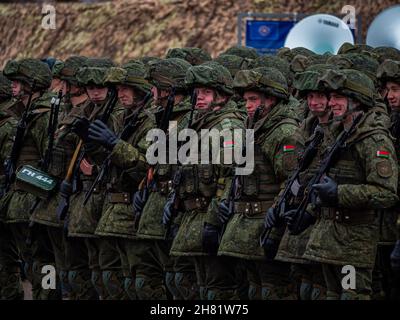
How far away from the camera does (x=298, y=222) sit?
39.5 ft

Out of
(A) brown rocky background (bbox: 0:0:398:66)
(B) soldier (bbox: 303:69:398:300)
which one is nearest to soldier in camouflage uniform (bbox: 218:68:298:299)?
(B) soldier (bbox: 303:69:398:300)

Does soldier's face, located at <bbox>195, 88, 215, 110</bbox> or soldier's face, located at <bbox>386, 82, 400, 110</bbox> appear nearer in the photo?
soldier's face, located at <bbox>386, 82, 400, 110</bbox>

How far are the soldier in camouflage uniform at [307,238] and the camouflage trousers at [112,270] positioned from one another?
2.72 m

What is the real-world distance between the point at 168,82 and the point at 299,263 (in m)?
2.60

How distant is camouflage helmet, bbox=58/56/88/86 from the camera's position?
51.5 feet

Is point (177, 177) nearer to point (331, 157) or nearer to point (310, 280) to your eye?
point (310, 280)

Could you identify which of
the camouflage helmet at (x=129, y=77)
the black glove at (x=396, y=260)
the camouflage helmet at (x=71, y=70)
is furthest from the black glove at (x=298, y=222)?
the camouflage helmet at (x=71, y=70)

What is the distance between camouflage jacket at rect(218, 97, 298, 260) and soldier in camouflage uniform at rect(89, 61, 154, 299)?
152 cm

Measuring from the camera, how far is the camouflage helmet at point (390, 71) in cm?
1296

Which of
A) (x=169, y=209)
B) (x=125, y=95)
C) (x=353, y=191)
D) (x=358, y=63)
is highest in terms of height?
(x=358, y=63)

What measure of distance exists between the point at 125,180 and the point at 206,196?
134 cm

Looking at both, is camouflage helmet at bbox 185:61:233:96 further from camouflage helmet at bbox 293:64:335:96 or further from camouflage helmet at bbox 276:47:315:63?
camouflage helmet at bbox 276:47:315:63

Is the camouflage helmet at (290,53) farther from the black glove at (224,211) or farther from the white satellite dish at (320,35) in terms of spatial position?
the black glove at (224,211)

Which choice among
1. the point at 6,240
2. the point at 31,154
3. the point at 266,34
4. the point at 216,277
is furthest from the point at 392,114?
the point at 266,34
